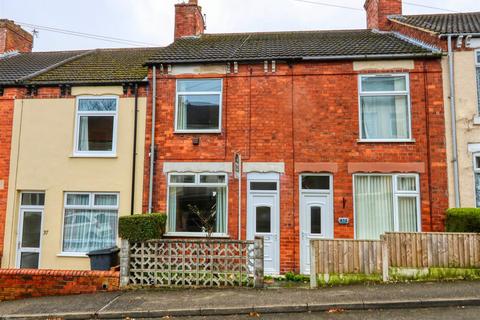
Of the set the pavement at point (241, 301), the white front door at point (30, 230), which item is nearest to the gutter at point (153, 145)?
the pavement at point (241, 301)

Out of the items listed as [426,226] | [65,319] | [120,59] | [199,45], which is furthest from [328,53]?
[65,319]

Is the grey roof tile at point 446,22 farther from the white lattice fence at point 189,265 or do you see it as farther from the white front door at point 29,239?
the white front door at point 29,239

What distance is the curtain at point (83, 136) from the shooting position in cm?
1149

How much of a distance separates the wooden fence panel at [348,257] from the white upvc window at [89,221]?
595 cm

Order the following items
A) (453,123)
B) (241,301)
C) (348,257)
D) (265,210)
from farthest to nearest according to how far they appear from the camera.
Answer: (265,210)
(453,123)
(348,257)
(241,301)

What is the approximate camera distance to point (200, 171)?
1078cm

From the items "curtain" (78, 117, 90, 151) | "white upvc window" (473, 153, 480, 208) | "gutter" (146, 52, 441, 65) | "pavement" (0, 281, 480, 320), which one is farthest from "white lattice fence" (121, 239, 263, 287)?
"white upvc window" (473, 153, 480, 208)

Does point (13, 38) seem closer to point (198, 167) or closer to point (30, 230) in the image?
point (30, 230)

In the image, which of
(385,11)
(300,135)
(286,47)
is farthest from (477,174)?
(385,11)

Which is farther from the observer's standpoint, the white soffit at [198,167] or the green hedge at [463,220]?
the white soffit at [198,167]

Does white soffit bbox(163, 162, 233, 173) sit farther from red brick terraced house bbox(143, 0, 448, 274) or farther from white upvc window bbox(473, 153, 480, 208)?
white upvc window bbox(473, 153, 480, 208)

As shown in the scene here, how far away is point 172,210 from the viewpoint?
10.9 metres

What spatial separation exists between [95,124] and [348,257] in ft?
26.2

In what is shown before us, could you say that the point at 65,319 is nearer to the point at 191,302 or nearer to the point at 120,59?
the point at 191,302
